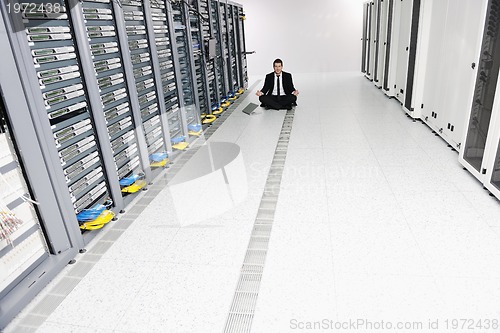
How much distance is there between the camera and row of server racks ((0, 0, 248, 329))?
2.17 meters

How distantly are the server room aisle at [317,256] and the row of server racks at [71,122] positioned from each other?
234 millimetres

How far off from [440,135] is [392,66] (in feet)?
11.0

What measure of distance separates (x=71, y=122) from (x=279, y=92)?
17.7ft

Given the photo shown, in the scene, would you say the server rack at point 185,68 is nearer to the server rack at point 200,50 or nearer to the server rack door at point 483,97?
the server rack at point 200,50

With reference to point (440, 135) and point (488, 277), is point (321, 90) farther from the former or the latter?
point (488, 277)

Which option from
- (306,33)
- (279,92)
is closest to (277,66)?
(279,92)

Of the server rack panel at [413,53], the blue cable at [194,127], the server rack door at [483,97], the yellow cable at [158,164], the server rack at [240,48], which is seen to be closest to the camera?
the server rack door at [483,97]

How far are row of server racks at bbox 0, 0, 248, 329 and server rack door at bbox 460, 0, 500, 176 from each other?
367 centimetres

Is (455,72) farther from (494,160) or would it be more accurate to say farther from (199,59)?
(199,59)

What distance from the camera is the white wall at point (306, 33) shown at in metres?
12.9

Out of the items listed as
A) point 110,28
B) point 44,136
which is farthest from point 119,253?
point 110,28

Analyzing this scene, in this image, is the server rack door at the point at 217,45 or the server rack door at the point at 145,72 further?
the server rack door at the point at 217,45

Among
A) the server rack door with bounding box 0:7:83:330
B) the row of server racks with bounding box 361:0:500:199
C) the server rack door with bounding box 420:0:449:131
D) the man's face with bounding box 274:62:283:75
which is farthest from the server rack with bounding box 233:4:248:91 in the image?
the server rack door with bounding box 0:7:83:330

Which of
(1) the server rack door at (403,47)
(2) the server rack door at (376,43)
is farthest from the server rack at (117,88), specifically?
(2) the server rack door at (376,43)
